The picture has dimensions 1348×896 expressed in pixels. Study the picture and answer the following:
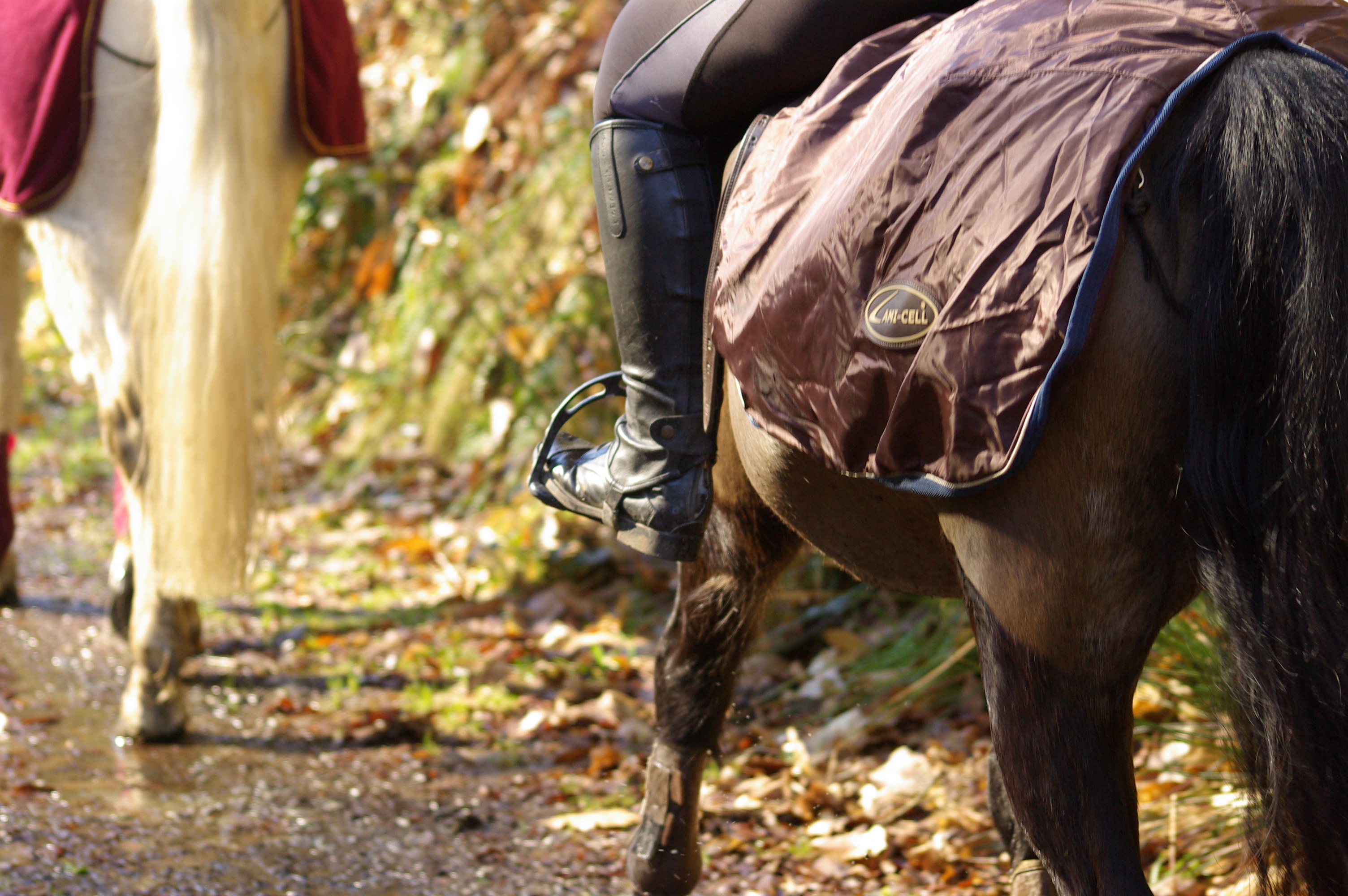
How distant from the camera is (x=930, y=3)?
6.08ft

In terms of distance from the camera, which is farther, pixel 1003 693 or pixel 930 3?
pixel 930 3

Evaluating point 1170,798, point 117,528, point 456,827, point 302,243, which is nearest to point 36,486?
point 302,243

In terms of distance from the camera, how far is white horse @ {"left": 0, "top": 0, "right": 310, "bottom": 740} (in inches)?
129

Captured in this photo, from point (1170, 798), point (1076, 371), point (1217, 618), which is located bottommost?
point (1170, 798)

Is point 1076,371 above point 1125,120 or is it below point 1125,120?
below

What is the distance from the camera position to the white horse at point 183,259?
328cm

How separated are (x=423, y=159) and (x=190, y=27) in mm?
4455

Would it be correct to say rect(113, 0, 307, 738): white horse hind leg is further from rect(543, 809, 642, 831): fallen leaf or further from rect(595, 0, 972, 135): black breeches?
rect(595, 0, 972, 135): black breeches

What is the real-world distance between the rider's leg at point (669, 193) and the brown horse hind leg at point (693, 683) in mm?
295

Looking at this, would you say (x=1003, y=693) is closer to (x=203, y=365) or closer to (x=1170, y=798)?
(x=1170, y=798)

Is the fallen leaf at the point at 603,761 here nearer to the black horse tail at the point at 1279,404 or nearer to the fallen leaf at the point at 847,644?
the fallen leaf at the point at 847,644

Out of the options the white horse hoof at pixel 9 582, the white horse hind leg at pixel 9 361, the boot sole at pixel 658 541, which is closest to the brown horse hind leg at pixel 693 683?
the boot sole at pixel 658 541

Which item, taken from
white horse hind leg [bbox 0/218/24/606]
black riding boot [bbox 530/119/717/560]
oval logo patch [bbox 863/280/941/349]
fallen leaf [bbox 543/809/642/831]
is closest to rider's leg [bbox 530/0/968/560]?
black riding boot [bbox 530/119/717/560]

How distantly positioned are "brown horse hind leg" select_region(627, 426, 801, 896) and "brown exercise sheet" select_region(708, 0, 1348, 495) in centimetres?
84
